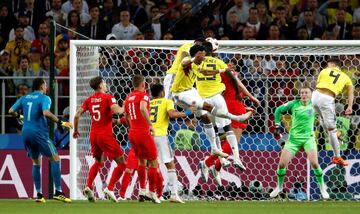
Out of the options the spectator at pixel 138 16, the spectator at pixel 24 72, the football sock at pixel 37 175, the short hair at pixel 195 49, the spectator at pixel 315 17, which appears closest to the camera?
the short hair at pixel 195 49

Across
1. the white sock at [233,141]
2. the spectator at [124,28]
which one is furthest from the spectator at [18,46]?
the white sock at [233,141]

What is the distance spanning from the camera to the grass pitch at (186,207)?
16.0 metres

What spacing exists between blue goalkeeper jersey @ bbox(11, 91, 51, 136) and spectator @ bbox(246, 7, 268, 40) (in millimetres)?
5964

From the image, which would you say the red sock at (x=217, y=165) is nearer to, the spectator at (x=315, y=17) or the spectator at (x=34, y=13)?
the spectator at (x=315, y=17)

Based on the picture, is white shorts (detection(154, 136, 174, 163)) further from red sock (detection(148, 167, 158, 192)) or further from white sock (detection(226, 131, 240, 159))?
white sock (detection(226, 131, 240, 159))

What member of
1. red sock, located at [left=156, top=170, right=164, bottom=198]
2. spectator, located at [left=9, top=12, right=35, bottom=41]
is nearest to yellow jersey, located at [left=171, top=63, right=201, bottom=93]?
red sock, located at [left=156, top=170, right=164, bottom=198]

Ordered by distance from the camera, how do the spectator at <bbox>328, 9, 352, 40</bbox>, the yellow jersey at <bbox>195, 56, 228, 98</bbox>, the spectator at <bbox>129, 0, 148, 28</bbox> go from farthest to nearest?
the spectator at <bbox>129, 0, 148, 28</bbox>
the spectator at <bbox>328, 9, 352, 40</bbox>
the yellow jersey at <bbox>195, 56, 228, 98</bbox>

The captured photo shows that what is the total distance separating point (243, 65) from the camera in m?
20.9

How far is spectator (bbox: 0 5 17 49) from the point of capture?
82.8 feet

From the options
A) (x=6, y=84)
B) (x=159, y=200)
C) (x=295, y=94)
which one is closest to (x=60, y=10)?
(x=6, y=84)

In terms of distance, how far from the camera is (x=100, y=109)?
732 inches

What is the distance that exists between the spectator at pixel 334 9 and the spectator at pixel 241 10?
1.43 m

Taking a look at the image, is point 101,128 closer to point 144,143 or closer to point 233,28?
point 144,143

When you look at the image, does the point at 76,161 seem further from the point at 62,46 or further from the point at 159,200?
the point at 62,46
